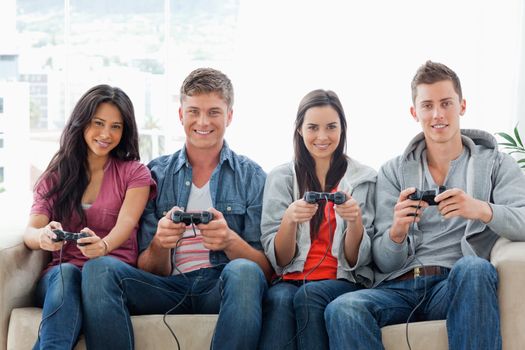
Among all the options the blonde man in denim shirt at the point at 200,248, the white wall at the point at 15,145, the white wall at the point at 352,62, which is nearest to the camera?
the blonde man in denim shirt at the point at 200,248

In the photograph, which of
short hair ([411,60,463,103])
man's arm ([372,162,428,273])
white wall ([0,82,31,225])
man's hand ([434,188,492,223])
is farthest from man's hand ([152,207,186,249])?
white wall ([0,82,31,225])

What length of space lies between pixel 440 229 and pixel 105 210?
1.08 m

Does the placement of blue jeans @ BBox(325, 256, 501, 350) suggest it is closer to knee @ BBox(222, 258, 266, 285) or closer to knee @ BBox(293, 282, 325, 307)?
knee @ BBox(293, 282, 325, 307)

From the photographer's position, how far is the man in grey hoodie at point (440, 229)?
2.13 meters

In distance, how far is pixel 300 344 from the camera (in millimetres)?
2254

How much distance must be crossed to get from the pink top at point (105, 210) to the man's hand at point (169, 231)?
0.72 ft

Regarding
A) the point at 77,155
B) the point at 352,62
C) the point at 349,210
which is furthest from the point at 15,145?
the point at 349,210

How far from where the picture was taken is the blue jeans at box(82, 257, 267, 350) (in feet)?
7.15

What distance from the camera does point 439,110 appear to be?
246 cm

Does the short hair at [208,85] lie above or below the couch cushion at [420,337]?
above

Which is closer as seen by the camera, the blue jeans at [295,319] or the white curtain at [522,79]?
the blue jeans at [295,319]

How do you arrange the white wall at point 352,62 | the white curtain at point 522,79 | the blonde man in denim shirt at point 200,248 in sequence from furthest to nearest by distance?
the white wall at point 352,62, the white curtain at point 522,79, the blonde man in denim shirt at point 200,248

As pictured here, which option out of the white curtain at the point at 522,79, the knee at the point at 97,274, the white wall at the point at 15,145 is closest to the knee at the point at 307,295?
the knee at the point at 97,274

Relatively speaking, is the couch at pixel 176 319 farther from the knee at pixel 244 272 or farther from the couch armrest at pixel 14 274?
the knee at pixel 244 272
